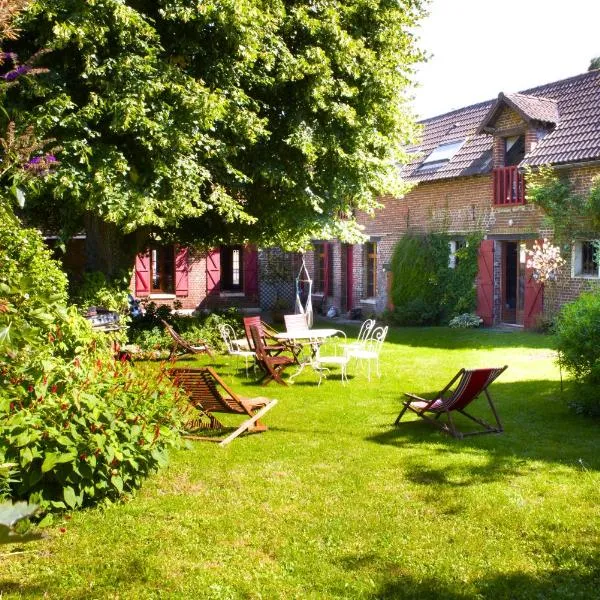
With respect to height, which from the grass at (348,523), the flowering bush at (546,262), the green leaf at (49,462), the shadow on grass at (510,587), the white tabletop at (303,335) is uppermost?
the flowering bush at (546,262)

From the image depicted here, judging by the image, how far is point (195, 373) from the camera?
6.95m

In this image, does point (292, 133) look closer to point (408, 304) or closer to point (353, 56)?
point (353, 56)

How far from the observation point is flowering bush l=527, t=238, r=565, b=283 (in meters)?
15.7

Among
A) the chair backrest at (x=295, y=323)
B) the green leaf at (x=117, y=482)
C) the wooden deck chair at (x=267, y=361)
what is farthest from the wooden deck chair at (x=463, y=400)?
the chair backrest at (x=295, y=323)

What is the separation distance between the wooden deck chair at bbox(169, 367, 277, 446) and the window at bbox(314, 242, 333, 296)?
17781mm

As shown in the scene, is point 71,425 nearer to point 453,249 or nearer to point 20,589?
point 20,589

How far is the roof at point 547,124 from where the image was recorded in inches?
634

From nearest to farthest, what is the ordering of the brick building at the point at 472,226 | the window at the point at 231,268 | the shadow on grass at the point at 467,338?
the shadow on grass at the point at 467,338 → the brick building at the point at 472,226 → the window at the point at 231,268

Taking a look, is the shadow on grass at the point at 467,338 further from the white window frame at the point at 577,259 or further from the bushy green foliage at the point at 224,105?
the bushy green foliage at the point at 224,105

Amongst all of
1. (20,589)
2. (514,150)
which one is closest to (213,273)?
(514,150)

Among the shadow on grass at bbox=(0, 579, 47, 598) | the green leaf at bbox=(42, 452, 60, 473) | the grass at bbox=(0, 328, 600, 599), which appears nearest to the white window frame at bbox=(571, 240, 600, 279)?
the grass at bbox=(0, 328, 600, 599)

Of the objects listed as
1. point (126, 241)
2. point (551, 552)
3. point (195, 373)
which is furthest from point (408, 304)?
point (551, 552)

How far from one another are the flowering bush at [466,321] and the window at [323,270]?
7.29 m

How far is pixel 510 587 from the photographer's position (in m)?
3.77
